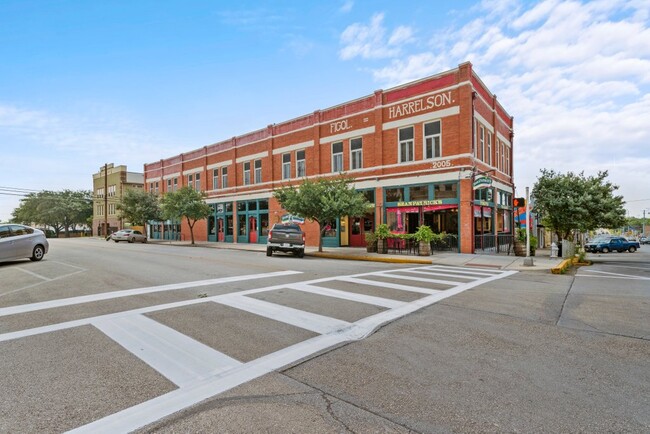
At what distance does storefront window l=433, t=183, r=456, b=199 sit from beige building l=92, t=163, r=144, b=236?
49.1m

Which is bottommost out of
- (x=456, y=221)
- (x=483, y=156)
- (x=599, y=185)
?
(x=456, y=221)

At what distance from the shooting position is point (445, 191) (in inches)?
810

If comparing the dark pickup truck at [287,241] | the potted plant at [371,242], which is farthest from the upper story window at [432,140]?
the dark pickup truck at [287,241]

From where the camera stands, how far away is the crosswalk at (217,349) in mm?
3203

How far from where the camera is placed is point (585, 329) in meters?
5.39

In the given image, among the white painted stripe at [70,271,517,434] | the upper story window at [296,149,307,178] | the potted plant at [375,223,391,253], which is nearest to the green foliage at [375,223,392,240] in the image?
the potted plant at [375,223,391,253]

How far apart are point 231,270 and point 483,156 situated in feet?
56.8

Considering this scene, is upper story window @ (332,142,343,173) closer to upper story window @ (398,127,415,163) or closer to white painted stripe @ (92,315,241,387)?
upper story window @ (398,127,415,163)

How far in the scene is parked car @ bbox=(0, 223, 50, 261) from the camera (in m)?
13.3

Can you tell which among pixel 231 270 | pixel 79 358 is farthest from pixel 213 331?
pixel 231 270

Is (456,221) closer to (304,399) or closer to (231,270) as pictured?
(231,270)

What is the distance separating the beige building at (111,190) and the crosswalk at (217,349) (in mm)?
54566

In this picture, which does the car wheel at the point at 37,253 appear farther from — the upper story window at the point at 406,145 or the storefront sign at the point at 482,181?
the storefront sign at the point at 482,181

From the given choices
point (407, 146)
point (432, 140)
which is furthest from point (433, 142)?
point (407, 146)
